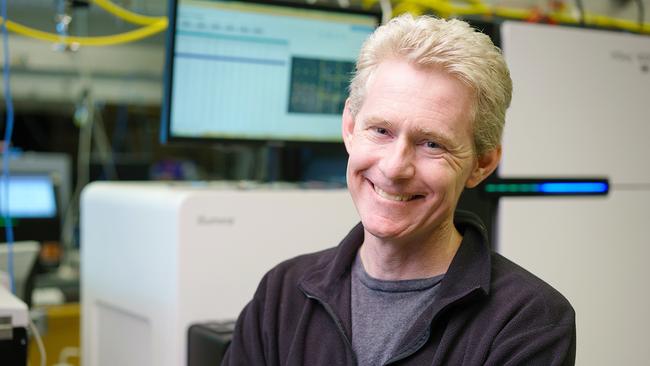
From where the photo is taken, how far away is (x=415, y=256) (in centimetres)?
123

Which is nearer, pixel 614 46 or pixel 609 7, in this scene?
pixel 614 46

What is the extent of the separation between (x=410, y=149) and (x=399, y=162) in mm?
33

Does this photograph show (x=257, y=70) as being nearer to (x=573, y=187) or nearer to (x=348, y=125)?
(x=348, y=125)

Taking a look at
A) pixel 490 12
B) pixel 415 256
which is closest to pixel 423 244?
pixel 415 256

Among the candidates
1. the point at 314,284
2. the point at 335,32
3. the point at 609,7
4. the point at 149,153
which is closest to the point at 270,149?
the point at 335,32

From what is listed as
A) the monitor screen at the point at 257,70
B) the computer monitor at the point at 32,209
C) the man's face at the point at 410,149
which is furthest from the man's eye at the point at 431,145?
the computer monitor at the point at 32,209

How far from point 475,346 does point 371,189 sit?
0.25 meters

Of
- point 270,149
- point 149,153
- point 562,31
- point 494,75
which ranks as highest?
point 562,31

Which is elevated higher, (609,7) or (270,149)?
(609,7)

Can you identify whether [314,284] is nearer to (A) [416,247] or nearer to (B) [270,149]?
(A) [416,247]

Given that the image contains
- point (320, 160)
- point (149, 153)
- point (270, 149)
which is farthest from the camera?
point (149, 153)

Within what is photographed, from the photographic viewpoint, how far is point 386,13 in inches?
79.7

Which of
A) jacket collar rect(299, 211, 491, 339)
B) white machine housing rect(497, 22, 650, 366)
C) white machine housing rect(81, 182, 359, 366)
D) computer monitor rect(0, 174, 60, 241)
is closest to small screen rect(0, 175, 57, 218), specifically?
computer monitor rect(0, 174, 60, 241)

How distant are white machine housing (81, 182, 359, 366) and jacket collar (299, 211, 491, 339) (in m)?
0.30
